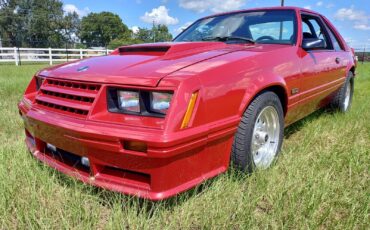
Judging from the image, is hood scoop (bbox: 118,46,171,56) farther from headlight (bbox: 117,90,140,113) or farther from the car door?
the car door

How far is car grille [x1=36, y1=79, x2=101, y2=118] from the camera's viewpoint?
1.93m

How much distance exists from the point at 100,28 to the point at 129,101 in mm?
84517

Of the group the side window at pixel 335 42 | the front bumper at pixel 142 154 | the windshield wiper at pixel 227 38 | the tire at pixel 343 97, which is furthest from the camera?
the tire at pixel 343 97

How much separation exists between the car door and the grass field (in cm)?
73

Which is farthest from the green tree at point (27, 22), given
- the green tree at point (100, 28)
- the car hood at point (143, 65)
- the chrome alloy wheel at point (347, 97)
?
the car hood at point (143, 65)

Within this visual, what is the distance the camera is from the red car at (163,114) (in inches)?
68.0

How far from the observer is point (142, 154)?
5.52 ft

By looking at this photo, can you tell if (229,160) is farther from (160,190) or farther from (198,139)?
(160,190)

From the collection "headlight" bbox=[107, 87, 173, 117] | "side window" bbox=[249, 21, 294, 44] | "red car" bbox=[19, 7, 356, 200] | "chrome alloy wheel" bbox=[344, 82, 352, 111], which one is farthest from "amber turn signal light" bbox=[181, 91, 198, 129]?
"chrome alloy wheel" bbox=[344, 82, 352, 111]

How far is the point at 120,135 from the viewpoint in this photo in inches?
66.6

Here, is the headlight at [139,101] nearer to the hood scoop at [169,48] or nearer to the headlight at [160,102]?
the headlight at [160,102]

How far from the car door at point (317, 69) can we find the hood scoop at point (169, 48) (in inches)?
34.3

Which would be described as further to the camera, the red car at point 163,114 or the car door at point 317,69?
the car door at point 317,69

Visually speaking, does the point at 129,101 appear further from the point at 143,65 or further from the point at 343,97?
the point at 343,97
